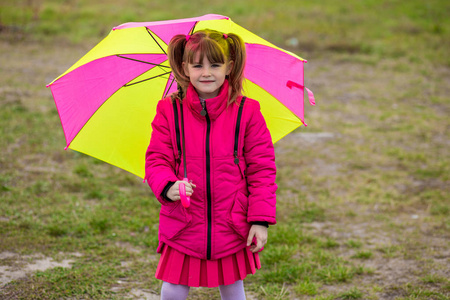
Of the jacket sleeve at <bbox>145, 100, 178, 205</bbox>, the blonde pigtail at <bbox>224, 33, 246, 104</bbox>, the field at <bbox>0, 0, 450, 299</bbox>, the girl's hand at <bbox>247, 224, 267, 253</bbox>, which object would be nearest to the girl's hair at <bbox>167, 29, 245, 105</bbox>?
the blonde pigtail at <bbox>224, 33, 246, 104</bbox>

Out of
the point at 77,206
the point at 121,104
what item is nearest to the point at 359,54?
the point at 77,206

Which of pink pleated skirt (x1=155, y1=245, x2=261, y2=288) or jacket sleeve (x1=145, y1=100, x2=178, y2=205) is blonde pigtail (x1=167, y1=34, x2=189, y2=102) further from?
pink pleated skirt (x1=155, y1=245, x2=261, y2=288)

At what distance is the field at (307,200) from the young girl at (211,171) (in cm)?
110

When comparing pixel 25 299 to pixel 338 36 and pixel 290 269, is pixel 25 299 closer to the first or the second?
pixel 290 269

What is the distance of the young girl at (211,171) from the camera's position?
86.0 inches

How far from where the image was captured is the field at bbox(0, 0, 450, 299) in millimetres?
3395

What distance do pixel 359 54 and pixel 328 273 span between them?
831 cm

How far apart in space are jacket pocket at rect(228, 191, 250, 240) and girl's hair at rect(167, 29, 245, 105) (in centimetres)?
42

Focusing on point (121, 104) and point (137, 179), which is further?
point (137, 179)

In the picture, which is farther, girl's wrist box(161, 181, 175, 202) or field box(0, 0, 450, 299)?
field box(0, 0, 450, 299)

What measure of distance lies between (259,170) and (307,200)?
270cm

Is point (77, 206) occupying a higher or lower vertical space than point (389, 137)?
lower

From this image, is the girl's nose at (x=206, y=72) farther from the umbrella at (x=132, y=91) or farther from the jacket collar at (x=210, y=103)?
the umbrella at (x=132, y=91)

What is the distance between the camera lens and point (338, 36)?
12211 mm
